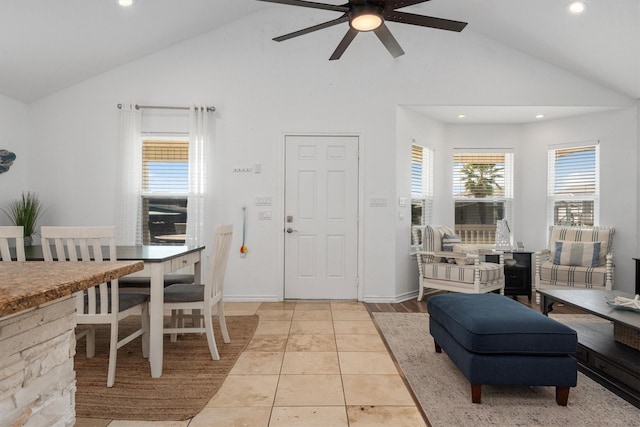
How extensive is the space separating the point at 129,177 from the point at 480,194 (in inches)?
183

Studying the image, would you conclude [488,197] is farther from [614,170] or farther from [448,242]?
[614,170]

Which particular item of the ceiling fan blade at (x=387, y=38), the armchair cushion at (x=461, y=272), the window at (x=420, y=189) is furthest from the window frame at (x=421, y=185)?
the ceiling fan blade at (x=387, y=38)

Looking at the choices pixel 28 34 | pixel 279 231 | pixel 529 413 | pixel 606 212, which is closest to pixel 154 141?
pixel 28 34

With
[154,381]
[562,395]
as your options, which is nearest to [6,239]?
[154,381]

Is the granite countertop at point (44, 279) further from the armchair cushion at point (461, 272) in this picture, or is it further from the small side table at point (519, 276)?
the small side table at point (519, 276)

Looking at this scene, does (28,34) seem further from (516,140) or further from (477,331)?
(516,140)

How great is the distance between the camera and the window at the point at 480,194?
5.46m

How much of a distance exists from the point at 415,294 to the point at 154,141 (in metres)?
3.75

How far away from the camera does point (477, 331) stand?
2055mm

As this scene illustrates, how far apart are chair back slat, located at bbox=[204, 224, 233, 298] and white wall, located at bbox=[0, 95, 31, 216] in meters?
3.03

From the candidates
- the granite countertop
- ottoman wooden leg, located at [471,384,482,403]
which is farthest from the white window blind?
ottoman wooden leg, located at [471,384,482,403]

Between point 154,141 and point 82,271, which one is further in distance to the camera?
point 154,141

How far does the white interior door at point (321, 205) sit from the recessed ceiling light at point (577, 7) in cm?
243

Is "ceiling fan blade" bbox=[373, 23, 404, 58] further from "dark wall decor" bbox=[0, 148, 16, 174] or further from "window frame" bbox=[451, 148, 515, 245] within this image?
"dark wall decor" bbox=[0, 148, 16, 174]
